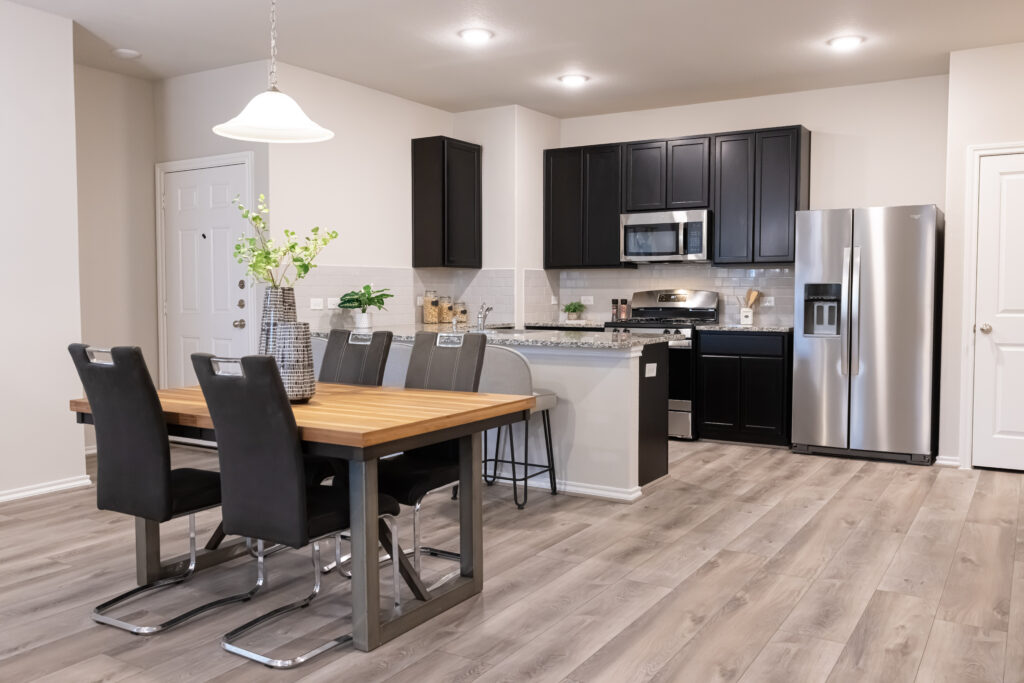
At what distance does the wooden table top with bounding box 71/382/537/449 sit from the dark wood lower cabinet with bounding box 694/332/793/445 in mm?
3283

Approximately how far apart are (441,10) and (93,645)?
3507mm

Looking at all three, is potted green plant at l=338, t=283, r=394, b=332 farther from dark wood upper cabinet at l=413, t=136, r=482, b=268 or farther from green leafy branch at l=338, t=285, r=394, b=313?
dark wood upper cabinet at l=413, t=136, r=482, b=268

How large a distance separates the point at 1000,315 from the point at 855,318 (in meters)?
0.84

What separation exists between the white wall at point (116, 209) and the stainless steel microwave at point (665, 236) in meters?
3.67

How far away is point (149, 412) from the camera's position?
2.82 metres

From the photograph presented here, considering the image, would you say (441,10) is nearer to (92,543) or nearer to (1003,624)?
(92,543)

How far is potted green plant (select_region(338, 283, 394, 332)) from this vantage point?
5.97m

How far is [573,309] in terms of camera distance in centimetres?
740

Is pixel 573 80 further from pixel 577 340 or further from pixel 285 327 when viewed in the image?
pixel 285 327

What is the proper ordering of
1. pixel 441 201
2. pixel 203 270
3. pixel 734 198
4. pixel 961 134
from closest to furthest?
pixel 961 134 → pixel 203 270 → pixel 734 198 → pixel 441 201

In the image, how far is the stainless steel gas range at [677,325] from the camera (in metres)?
6.33

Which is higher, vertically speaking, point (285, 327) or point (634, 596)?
point (285, 327)

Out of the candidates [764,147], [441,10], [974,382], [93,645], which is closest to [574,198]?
[764,147]

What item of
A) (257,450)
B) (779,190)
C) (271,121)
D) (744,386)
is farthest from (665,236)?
(257,450)
